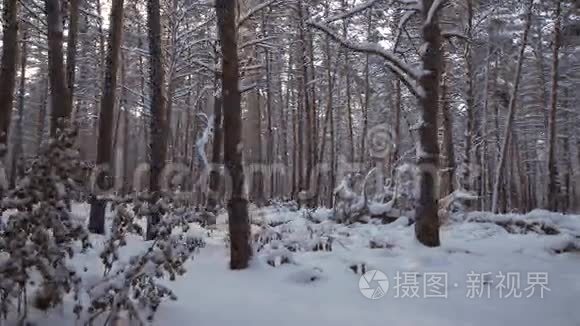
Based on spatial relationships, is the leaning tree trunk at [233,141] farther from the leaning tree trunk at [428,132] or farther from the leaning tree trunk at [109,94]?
the leaning tree trunk at [109,94]

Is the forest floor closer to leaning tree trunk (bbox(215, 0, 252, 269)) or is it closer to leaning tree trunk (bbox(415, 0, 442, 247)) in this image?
leaning tree trunk (bbox(215, 0, 252, 269))

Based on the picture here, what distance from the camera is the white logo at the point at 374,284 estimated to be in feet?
16.2

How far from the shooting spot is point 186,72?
43.2 feet

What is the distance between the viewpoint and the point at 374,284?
518cm

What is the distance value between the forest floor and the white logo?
2cm

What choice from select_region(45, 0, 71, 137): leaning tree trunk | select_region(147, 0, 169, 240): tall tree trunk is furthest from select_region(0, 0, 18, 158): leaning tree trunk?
select_region(147, 0, 169, 240): tall tree trunk

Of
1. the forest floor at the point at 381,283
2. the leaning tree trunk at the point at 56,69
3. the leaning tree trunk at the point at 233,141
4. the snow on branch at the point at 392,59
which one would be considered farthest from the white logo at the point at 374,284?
the leaning tree trunk at the point at 56,69

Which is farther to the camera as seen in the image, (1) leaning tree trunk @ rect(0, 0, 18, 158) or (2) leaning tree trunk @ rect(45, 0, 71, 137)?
(2) leaning tree trunk @ rect(45, 0, 71, 137)

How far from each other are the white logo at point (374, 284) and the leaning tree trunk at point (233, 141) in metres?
1.45

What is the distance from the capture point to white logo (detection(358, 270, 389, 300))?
493 centimetres

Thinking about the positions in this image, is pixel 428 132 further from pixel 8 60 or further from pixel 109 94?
pixel 8 60

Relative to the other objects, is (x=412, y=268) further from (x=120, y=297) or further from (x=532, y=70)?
(x=532, y=70)

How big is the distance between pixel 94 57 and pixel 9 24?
12.1 meters

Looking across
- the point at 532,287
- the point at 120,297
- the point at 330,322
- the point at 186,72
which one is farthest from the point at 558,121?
the point at 120,297
